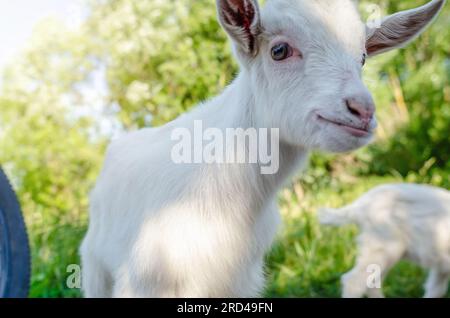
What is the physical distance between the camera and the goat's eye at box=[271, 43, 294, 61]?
2.18 metres

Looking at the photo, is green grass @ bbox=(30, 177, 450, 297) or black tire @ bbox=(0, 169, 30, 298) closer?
black tire @ bbox=(0, 169, 30, 298)

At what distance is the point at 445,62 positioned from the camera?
29.8 ft

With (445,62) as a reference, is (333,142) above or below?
below

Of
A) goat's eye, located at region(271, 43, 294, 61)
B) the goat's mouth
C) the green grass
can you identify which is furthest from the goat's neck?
the green grass

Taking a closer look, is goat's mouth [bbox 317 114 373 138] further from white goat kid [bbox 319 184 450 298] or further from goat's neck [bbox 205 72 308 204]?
white goat kid [bbox 319 184 450 298]

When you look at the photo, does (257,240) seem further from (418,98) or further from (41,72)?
(418,98)

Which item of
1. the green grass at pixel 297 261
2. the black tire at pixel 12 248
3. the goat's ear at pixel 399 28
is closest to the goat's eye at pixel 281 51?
the goat's ear at pixel 399 28

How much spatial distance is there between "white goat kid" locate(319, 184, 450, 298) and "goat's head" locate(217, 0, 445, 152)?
2.14 m

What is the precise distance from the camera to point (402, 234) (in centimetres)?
420

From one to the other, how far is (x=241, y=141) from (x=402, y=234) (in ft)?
7.57

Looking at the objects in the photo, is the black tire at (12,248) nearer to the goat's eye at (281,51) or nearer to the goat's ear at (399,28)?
the goat's eye at (281,51)
